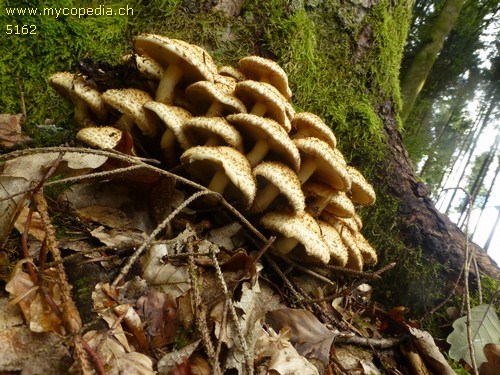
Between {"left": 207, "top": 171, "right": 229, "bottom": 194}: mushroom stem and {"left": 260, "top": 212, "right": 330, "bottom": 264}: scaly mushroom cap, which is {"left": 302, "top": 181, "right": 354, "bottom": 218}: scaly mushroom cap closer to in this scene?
{"left": 260, "top": 212, "right": 330, "bottom": 264}: scaly mushroom cap

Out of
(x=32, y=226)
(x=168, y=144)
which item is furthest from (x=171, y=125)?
(x=32, y=226)

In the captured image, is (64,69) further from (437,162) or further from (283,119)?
(437,162)

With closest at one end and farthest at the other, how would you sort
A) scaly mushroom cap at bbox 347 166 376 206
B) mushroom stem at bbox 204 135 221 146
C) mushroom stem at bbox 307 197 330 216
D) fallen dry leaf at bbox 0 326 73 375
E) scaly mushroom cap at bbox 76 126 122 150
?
fallen dry leaf at bbox 0 326 73 375, scaly mushroom cap at bbox 76 126 122 150, mushroom stem at bbox 204 135 221 146, mushroom stem at bbox 307 197 330 216, scaly mushroom cap at bbox 347 166 376 206

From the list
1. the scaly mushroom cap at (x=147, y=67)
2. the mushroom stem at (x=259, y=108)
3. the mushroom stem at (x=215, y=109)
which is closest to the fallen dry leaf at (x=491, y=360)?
the mushroom stem at (x=259, y=108)

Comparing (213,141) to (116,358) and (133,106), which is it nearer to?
(133,106)

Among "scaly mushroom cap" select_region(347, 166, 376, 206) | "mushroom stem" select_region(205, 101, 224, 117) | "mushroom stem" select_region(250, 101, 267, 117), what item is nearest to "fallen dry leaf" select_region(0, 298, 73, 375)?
"mushroom stem" select_region(205, 101, 224, 117)

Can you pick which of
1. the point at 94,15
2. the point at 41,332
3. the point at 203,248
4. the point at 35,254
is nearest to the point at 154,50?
the point at 94,15

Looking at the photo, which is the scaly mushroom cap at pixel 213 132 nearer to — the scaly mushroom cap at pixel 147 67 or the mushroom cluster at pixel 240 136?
the mushroom cluster at pixel 240 136
